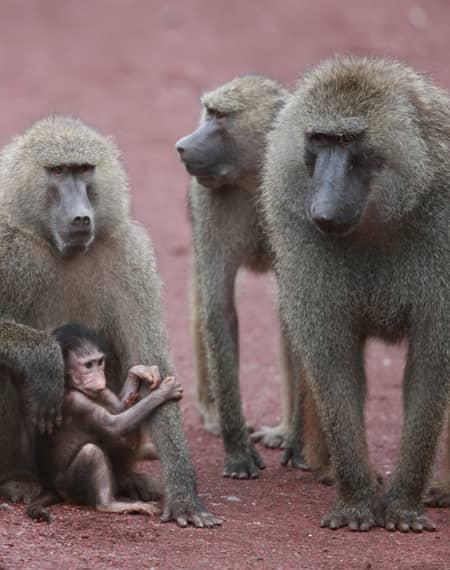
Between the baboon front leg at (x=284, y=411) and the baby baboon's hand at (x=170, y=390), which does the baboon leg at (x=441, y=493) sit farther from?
the baby baboon's hand at (x=170, y=390)

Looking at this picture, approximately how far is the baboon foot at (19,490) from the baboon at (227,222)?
4.10 feet

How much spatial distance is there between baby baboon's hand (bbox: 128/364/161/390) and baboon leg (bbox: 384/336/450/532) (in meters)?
1.04

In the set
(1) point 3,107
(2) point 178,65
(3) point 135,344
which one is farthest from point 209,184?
(2) point 178,65

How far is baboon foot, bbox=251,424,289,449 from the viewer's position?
727 cm

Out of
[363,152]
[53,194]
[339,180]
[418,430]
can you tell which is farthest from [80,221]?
[418,430]

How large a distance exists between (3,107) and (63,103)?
0.62 metres

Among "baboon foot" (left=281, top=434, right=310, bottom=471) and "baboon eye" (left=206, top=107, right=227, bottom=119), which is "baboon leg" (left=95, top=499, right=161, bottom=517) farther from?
"baboon eye" (left=206, top=107, right=227, bottom=119)

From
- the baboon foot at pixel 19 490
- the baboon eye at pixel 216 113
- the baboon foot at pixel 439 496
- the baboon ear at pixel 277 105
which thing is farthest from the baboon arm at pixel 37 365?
the baboon ear at pixel 277 105

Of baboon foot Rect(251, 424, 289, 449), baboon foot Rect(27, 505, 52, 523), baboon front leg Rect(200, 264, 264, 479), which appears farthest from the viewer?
baboon foot Rect(251, 424, 289, 449)

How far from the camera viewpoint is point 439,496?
6008mm

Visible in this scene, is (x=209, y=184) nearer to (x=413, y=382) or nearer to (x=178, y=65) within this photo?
(x=413, y=382)

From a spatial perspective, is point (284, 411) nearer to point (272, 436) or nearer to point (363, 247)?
point (272, 436)

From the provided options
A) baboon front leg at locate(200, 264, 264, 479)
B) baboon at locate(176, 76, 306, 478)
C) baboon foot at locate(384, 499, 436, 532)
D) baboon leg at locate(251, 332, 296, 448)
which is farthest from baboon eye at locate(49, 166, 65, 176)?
baboon foot at locate(384, 499, 436, 532)

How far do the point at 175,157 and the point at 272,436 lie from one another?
6356 mm
